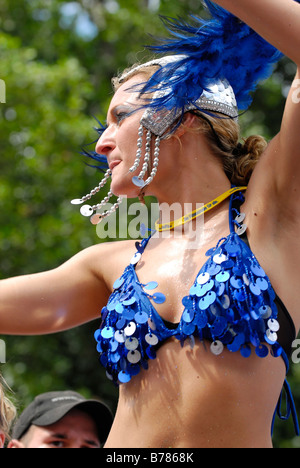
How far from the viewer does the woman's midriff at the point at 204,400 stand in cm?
191

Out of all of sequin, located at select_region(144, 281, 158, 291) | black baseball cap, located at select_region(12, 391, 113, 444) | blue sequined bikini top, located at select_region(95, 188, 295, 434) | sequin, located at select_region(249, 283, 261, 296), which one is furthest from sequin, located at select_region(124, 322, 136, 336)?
black baseball cap, located at select_region(12, 391, 113, 444)

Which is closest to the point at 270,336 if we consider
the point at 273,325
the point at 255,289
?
the point at 273,325

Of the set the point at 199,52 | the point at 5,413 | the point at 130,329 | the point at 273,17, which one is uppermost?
the point at 273,17

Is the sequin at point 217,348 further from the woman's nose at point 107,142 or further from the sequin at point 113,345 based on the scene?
the woman's nose at point 107,142

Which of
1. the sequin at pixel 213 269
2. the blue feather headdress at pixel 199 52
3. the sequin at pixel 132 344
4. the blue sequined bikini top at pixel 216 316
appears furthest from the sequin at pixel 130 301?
the blue feather headdress at pixel 199 52

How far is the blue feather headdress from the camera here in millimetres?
2152

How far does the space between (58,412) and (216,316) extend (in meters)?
1.68

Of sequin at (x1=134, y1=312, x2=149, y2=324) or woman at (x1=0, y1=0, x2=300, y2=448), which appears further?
sequin at (x1=134, y1=312, x2=149, y2=324)

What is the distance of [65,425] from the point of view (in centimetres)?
337

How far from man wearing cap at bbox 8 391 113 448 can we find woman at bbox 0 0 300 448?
3.55ft

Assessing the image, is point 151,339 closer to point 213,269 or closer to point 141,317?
point 141,317

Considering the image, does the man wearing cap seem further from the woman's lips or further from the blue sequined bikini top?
the woman's lips

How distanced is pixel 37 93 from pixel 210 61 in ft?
18.4

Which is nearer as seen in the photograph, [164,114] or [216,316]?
[216,316]
